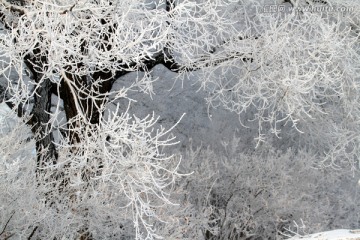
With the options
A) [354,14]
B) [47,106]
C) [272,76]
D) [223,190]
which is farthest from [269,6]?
[47,106]

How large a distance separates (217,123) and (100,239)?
5986 mm

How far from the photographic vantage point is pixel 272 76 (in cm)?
746

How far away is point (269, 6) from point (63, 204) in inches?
174

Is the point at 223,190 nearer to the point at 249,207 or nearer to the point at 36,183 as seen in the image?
the point at 249,207

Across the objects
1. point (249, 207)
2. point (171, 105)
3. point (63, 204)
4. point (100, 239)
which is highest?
point (63, 204)

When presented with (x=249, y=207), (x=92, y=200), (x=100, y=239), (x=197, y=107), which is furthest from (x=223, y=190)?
(x=197, y=107)

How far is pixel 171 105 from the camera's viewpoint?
45.3 feet

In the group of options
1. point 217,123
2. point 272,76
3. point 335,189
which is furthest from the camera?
point 217,123

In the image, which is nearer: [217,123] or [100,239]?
[100,239]

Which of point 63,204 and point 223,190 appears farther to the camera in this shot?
point 223,190

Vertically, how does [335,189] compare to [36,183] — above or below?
below

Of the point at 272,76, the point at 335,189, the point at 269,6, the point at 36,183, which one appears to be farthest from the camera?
the point at 335,189

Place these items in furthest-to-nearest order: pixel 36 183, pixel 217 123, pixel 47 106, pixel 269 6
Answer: pixel 217 123
pixel 269 6
pixel 47 106
pixel 36 183

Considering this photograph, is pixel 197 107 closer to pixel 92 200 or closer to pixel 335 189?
pixel 335 189
